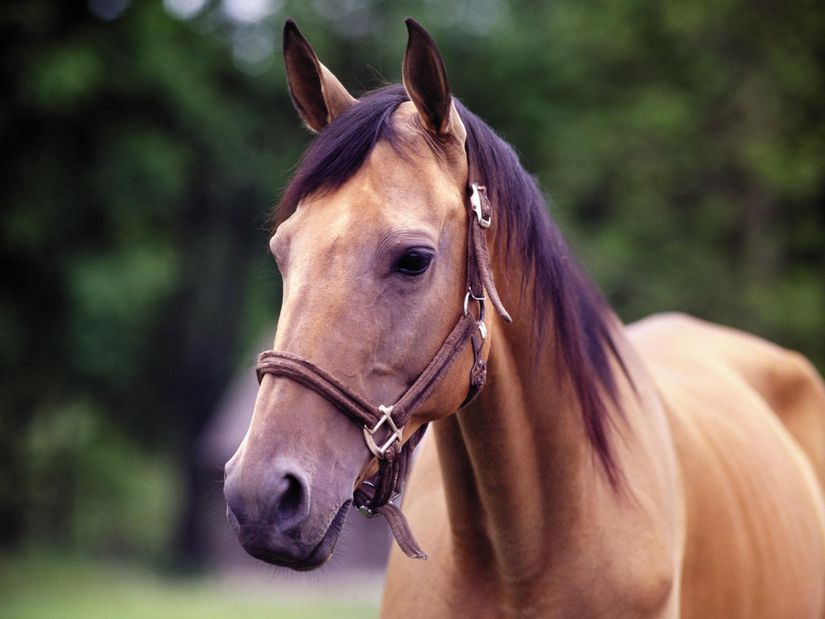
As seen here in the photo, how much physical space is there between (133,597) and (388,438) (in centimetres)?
1635

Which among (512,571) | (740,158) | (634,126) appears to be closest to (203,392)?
(634,126)

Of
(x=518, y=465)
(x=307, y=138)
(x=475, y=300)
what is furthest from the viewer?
(x=307, y=138)

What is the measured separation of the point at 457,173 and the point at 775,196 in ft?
58.3

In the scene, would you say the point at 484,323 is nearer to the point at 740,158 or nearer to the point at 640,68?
the point at 740,158

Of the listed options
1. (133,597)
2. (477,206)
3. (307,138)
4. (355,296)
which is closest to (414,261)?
(355,296)

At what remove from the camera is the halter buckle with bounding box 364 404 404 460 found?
2367 mm

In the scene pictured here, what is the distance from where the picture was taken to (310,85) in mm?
2949

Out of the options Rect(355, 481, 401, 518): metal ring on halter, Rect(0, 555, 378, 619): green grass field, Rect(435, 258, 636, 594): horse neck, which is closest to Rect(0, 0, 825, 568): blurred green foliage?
Rect(0, 555, 378, 619): green grass field

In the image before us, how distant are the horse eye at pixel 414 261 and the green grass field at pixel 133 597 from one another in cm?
1194

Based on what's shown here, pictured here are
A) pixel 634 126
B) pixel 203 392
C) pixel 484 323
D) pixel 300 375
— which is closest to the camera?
pixel 300 375

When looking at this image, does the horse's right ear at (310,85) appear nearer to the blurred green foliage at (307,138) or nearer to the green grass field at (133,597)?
the green grass field at (133,597)

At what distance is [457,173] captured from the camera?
2.70 m

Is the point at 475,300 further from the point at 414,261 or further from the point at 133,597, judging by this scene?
the point at 133,597

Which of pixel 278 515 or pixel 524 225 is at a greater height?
pixel 524 225
